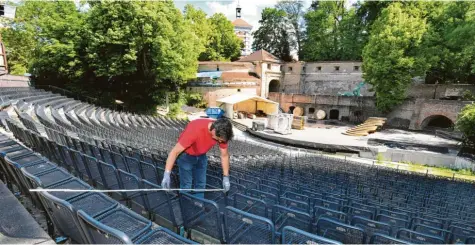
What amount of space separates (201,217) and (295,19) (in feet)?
181

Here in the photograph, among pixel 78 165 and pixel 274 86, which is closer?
pixel 78 165

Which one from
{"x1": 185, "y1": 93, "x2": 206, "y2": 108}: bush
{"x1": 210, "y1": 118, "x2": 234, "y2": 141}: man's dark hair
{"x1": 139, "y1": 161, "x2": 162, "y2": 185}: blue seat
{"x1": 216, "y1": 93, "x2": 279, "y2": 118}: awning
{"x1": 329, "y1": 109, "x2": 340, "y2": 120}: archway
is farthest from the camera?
{"x1": 185, "y1": 93, "x2": 206, "y2": 108}: bush

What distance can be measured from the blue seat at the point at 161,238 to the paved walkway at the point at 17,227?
0.86m

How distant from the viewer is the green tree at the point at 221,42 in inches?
1957

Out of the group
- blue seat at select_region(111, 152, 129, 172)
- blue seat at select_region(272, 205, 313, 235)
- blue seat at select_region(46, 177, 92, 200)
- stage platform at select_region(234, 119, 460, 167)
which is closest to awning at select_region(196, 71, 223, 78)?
stage platform at select_region(234, 119, 460, 167)

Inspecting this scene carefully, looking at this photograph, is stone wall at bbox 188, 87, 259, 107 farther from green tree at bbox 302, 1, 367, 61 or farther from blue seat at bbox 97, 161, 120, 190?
blue seat at bbox 97, 161, 120, 190

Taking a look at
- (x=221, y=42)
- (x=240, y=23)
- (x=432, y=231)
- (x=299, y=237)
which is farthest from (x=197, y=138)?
(x=240, y=23)

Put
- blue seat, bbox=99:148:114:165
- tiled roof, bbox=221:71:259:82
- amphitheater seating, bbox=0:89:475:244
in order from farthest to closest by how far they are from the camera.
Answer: tiled roof, bbox=221:71:259:82
blue seat, bbox=99:148:114:165
amphitheater seating, bbox=0:89:475:244

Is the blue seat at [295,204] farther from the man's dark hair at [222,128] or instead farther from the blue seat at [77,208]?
the blue seat at [77,208]

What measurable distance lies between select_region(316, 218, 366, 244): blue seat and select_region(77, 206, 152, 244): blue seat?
8.09 ft

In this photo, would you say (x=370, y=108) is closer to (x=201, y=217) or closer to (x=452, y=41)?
(x=452, y=41)

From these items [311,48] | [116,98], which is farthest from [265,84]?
[116,98]

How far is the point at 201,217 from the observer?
3.35 meters

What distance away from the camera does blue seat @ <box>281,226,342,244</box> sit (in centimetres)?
237
